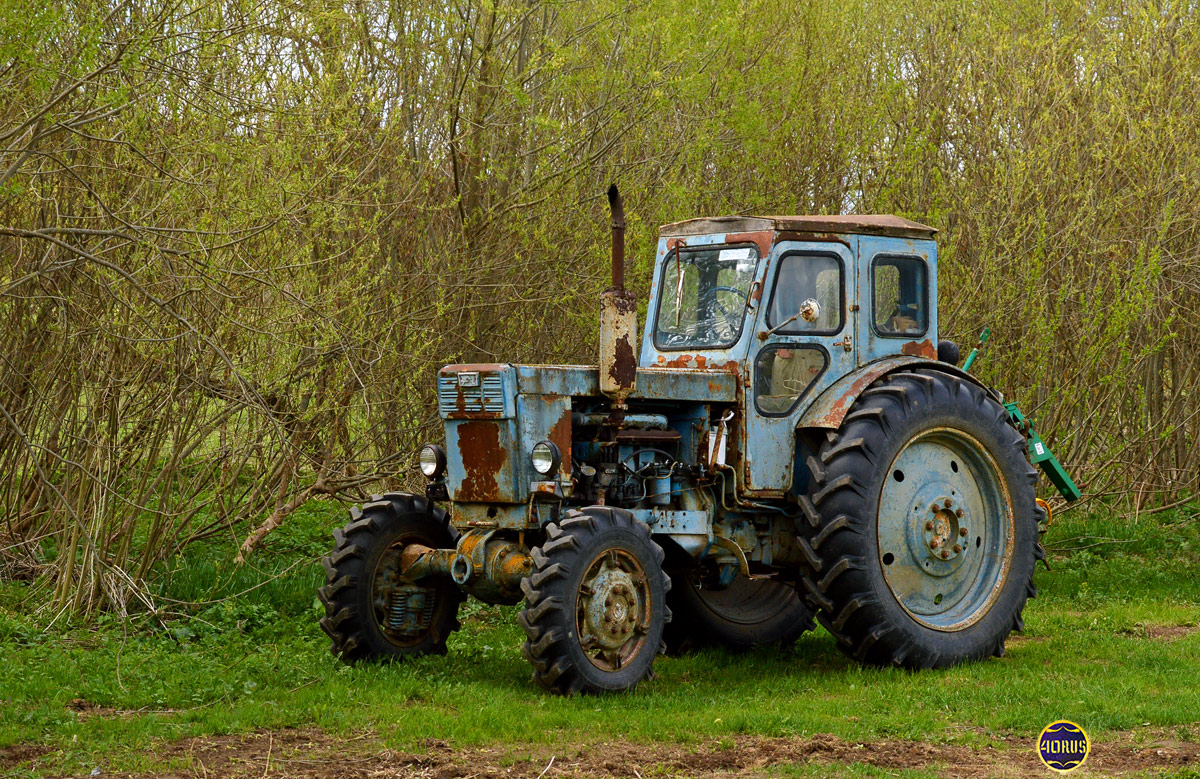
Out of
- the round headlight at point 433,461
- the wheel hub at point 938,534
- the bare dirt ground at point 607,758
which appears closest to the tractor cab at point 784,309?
the wheel hub at point 938,534

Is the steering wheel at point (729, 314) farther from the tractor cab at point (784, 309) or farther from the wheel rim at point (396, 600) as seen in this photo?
the wheel rim at point (396, 600)

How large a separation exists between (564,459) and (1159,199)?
276 inches

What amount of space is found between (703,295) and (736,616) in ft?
6.63

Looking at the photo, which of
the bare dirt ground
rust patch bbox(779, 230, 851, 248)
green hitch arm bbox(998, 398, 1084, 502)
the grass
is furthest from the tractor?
the bare dirt ground

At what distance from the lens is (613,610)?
662 centimetres

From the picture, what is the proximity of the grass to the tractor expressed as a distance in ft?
0.97

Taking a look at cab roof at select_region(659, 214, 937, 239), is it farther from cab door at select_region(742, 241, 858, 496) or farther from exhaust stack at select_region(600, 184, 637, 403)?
exhaust stack at select_region(600, 184, 637, 403)

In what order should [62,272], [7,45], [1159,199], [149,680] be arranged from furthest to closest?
[1159,199], [62,272], [149,680], [7,45]

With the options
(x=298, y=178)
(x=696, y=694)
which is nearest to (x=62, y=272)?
(x=298, y=178)

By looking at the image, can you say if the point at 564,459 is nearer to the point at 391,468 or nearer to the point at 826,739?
the point at 826,739

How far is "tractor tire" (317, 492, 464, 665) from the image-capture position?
7152 mm

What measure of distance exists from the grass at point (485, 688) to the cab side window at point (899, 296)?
2030 mm

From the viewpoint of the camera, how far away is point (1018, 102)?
1166 cm

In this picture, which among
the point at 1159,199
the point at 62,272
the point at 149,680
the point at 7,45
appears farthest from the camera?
the point at 1159,199
